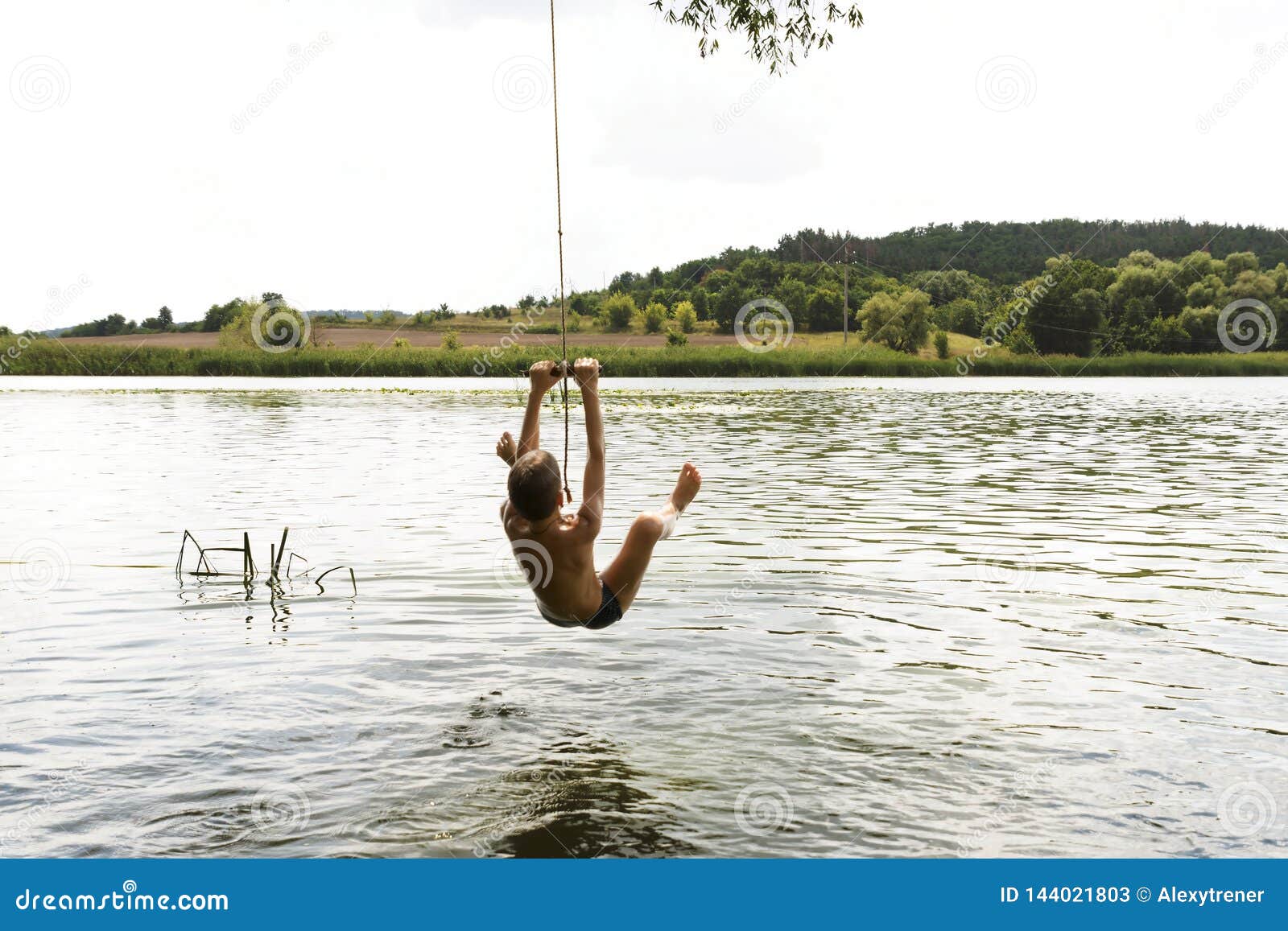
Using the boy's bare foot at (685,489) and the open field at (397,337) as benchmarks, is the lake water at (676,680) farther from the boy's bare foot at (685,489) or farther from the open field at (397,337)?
the open field at (397,337)

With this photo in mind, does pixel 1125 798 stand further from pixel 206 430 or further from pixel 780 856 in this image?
pixel 206 430

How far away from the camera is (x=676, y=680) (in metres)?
10.6

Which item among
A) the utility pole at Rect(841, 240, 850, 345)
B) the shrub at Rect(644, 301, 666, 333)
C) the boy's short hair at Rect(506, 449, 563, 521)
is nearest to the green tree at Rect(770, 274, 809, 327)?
the utility pole at Rect(841, 240, 850, 345)

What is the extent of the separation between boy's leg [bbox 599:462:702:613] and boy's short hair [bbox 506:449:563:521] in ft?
2.51

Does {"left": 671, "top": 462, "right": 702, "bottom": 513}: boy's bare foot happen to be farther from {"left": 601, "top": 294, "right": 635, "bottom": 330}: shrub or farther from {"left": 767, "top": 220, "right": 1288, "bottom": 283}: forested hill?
{"left": 767, "top": 220, "right": 1288, "bottom": 283}: forested hill

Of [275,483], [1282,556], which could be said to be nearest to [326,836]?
[1282,556]

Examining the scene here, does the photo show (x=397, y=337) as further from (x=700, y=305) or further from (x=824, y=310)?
(x=824, y=310)

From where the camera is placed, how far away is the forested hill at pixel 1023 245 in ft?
519

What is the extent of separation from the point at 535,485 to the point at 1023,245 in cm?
16808

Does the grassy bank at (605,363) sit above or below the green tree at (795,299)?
below

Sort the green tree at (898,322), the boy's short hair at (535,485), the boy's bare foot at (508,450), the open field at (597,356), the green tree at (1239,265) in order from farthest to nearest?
1. the green tree at (1239,265)
2. the green tree at (898,322)
3. the open field at (597,356)
4. the boy's bare foot at (508,450)
5. the boy's short hair at (535,485)

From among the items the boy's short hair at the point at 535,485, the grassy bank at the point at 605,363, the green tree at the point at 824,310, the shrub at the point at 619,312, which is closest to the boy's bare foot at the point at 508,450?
the boy's short hair at the point at 535,485

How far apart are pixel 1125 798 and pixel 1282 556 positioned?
34.7 ft

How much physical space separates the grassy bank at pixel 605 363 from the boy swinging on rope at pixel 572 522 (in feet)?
263
